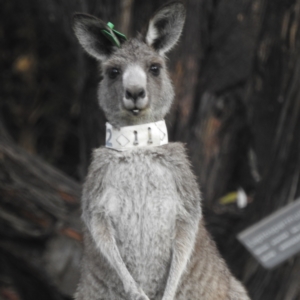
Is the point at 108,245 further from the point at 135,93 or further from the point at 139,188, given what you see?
the point at 135,93

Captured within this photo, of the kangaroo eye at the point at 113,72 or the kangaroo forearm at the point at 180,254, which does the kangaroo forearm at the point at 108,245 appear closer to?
the kangaroo forearm at the point at 180,254

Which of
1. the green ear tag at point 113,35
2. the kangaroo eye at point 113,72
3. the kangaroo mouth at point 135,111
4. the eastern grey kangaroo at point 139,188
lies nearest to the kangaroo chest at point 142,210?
the eastern grey kangaroo at point 139,188

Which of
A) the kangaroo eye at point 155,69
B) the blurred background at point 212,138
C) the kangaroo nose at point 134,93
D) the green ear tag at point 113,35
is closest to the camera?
the kangaroo nose at point 134,93

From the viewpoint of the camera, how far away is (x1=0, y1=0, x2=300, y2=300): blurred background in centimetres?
422

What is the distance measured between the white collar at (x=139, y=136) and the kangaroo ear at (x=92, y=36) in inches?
14.9

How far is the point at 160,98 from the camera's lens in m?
2.81

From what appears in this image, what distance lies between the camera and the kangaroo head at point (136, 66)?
2672mm

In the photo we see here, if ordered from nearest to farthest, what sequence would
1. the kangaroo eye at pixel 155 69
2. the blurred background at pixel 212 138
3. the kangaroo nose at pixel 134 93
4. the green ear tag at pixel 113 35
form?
the kangaroo nose at pixel 134 93, the green ear tag at pixel 113 35, the kangaroo eye at pixel 155 69, the blurred background at pixel 212 138

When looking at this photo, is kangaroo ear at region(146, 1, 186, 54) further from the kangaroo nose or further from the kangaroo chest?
the kangaroo chest

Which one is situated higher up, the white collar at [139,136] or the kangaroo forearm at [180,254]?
the white collar at [139,136]

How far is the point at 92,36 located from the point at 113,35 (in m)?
0.13

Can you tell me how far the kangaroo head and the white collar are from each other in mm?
57

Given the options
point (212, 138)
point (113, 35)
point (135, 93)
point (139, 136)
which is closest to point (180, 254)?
point (139, 136)

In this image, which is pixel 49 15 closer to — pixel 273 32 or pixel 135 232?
pixel 273 32
